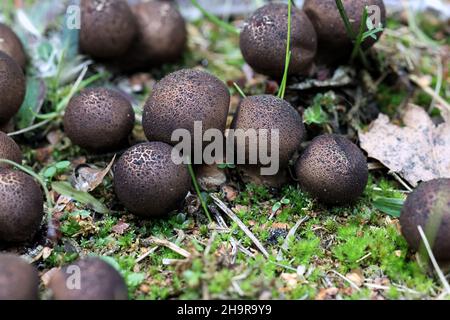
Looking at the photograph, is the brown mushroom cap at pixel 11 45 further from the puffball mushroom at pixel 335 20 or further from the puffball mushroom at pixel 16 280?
the puffball mushroom at pixel 335 20

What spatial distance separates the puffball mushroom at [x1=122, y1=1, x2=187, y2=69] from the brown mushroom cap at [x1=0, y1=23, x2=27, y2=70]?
868mm

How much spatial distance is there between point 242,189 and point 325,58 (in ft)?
4.19

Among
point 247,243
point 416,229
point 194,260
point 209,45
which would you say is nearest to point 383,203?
point 416,229

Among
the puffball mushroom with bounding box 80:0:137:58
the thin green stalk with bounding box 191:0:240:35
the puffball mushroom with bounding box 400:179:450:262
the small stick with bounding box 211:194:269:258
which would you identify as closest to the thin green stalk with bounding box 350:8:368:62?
the thin green stalk with bounding box 191:0:240:35

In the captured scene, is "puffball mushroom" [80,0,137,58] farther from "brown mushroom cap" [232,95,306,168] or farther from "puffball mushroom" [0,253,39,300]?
"puffball mushroom" [0,253,39,300]

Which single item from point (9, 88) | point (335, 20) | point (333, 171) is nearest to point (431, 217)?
point (333, 171)

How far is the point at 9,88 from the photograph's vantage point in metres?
3.50

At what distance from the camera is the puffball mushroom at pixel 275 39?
11.8 feet

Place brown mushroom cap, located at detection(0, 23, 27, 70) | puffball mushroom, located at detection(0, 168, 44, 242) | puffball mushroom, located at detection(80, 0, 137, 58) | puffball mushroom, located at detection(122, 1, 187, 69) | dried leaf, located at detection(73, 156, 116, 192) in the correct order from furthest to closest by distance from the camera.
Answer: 1. puffball mushroom, located at detection(122, 1, 187, 69)
2. puffball mushroom, located at detection(80, 0, 137, 58)
3. brown mushroom cap, located at detection(0, 23, 27, 70)
4. dried leaf, located at detection(73, 156, 116, 192)
5. puffball mushroom, located at detection(0, 168, 44, 242)

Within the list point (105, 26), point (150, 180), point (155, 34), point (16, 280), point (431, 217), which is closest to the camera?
point (16, 280)

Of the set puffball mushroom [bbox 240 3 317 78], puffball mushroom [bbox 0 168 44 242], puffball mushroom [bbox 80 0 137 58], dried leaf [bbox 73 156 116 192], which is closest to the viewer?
puffball mushroom [bbox 0 168 44 242]

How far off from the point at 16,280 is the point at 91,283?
336 mm

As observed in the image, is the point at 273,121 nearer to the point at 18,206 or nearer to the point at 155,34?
the point at 18,206

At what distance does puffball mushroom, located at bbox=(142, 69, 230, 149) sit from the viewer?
3184mm
